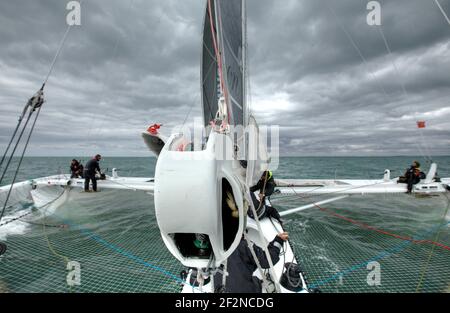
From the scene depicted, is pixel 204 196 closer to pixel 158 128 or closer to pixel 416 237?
pixel 158 128

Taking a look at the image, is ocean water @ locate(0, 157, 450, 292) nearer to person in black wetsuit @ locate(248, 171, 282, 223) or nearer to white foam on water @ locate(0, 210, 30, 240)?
white foam on water @ locate(0, 210, 30, 240)

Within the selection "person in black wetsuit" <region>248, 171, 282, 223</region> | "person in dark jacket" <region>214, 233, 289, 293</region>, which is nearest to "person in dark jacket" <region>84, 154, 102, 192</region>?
"person in black wetsuit" <region>248, 171, 282, 223</region>

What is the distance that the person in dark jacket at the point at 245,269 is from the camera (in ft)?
9.43

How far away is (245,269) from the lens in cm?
320

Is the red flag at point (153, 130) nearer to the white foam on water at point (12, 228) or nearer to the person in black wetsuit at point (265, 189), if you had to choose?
the person in black wetsuit at point (265, 189)

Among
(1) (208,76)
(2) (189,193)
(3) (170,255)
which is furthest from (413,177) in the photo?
(2) (189,193)

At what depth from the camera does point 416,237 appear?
5.36 m

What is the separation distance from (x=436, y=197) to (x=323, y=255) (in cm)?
804

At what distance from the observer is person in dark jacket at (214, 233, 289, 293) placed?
288cm

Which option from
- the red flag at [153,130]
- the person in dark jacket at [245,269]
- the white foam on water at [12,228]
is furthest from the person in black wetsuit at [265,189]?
the white foam on water at [12,228]

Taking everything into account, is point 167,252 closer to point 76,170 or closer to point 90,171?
point 90,171

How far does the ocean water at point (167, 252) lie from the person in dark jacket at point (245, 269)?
44.1 inches

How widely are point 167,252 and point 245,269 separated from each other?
2.36 m
